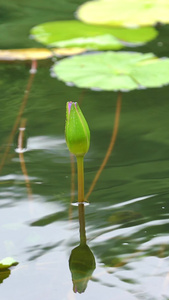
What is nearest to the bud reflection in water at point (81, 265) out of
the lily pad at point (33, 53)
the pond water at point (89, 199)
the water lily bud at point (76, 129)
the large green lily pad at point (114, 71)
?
the pond water at point (89, 199)

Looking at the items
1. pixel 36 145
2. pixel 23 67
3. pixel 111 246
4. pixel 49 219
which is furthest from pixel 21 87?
pixel 111 246

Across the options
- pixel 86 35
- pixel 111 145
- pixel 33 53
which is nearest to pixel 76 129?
pixel 111 145

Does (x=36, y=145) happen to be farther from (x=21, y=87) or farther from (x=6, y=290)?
(x=6, y=290)

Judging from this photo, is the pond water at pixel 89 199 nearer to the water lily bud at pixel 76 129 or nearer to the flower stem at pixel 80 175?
the flower stem at pixel 80 175

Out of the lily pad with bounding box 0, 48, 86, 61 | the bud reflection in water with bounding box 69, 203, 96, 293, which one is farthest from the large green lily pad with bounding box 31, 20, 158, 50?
the bud reflection in water with bounding box 69, 203, 96, 293

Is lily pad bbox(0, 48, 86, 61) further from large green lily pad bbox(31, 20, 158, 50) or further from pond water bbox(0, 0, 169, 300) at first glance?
pond water bbox(0, 0, 169, 300)

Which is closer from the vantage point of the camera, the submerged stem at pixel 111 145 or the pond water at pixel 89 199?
the pond water at pixel 89 199
